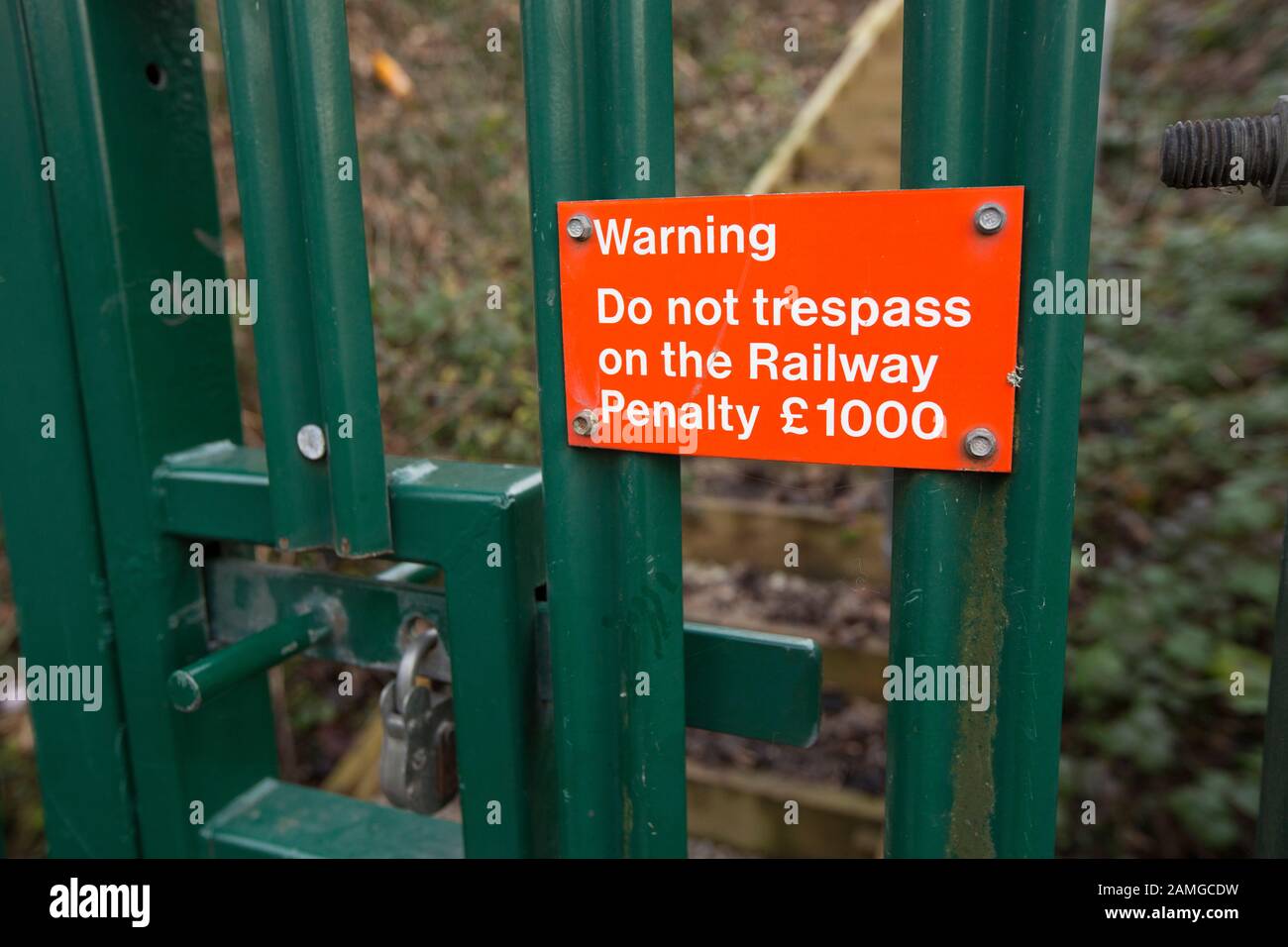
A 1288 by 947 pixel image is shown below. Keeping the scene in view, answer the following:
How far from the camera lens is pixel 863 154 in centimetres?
532

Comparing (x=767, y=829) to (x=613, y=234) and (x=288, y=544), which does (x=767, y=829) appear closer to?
(x=288, y=544)

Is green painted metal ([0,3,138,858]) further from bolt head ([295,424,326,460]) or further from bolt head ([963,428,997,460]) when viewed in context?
bolt head ([963,428,997,460])

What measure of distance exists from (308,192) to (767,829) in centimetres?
273

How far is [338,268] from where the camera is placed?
1021 millimetres

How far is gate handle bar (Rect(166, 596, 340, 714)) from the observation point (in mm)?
1091

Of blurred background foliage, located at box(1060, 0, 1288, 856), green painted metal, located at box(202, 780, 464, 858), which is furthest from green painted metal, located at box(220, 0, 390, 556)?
blurred background foliage, located at box(1060, 0, 1288, 856)

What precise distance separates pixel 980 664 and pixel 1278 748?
0.31 m

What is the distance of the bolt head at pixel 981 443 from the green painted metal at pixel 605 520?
29cm

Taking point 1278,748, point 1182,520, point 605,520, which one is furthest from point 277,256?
point 1182,520

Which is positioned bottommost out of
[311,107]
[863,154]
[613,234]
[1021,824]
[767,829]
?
[767,829]

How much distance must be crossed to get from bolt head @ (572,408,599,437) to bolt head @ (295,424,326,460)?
33 centimetres

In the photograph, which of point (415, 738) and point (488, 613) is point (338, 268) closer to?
point (488, 613)
